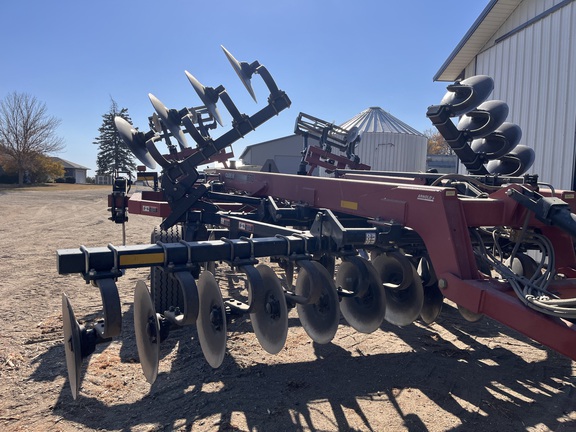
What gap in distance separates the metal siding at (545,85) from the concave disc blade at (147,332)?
657 cm

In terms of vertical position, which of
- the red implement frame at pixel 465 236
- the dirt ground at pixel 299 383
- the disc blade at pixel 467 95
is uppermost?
the disc blade at pixel 467 95

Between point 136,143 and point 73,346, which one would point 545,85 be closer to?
point 136,143

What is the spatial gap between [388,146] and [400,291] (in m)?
15.5

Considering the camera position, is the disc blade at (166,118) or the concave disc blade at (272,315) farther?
the disc blade at (166,118)

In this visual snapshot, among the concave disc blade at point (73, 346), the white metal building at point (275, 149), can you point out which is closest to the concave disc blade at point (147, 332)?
the concave disc blade at point (73, 346)

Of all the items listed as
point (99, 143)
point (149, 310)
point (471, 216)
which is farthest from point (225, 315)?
point (99, 143)

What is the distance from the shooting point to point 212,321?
10.7ft

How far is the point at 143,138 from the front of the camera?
17.3ft

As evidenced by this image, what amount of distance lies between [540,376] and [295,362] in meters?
1.97

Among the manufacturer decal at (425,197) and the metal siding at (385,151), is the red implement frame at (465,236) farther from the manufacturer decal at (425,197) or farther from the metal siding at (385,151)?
the metal siding at (385,151)

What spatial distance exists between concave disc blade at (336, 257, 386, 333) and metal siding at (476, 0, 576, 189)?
5121mm

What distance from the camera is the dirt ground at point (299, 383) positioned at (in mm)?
3100

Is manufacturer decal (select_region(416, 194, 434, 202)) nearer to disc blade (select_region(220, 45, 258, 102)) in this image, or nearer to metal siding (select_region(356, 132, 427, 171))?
disc blade (select_region(220, 45, 258, 102))

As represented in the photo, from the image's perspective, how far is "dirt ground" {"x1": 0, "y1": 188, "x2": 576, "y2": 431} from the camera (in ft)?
10.2
